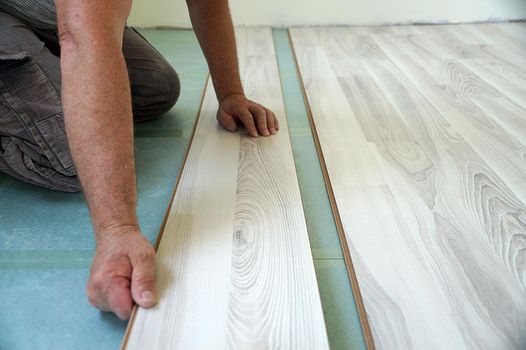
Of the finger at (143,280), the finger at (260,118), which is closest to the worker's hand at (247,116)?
the finger at (260,118)

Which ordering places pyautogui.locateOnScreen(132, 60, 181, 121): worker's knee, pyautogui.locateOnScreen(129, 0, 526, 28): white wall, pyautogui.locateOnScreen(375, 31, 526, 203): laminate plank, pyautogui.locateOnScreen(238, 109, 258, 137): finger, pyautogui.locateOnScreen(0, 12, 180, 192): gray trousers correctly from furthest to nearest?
1. pyautogui.locateOnScreen(129, 0, 526, 28): white wall
2. pyautogui.locateOnScreen(132, 60, 181, 121): worker's knee
3. pyautogui.locateOnScreen(238, 109, 258, 137): finger
4. pyautogui.locateOnScreen(375, 31, 526, 203): laminate plank
5. pyautogui.locateOnScreen(0, 12, 180, 192): gray trousers

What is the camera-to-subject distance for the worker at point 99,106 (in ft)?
3.15

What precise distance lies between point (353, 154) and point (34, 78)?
1086 mm

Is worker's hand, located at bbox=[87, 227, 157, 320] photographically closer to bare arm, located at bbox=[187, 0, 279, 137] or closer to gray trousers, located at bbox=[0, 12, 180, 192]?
gray trousers, located at bbox=[0, 12, 180, 192]

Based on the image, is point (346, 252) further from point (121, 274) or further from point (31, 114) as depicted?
point (31, 114)

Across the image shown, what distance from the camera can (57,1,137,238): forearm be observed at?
0.96 m

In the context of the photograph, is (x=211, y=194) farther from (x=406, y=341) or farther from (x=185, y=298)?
(x=406, y=341)

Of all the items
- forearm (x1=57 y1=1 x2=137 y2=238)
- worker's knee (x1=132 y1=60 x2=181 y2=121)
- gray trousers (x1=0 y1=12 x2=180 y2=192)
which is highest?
worker's knee (x1=132 y1=60 x2=181 y2=121)

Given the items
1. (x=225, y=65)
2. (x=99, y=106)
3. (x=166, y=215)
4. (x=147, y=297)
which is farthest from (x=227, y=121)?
(x=147, y=297)

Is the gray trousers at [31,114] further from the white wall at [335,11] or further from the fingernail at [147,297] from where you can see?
the white wall at [335,11]

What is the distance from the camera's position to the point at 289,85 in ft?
7.81

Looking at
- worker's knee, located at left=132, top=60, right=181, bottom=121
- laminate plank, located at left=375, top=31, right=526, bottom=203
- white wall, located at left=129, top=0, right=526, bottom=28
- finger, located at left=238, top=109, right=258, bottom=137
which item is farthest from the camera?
white wall, located at left=129, top=0, right=526, bottom=28

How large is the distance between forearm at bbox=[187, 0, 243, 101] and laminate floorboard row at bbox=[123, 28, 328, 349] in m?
0.24

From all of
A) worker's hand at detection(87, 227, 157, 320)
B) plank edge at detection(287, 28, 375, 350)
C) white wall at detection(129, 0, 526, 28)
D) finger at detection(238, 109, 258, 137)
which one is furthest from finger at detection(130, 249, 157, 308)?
white wall at detection(129, 0, 526, 28)
